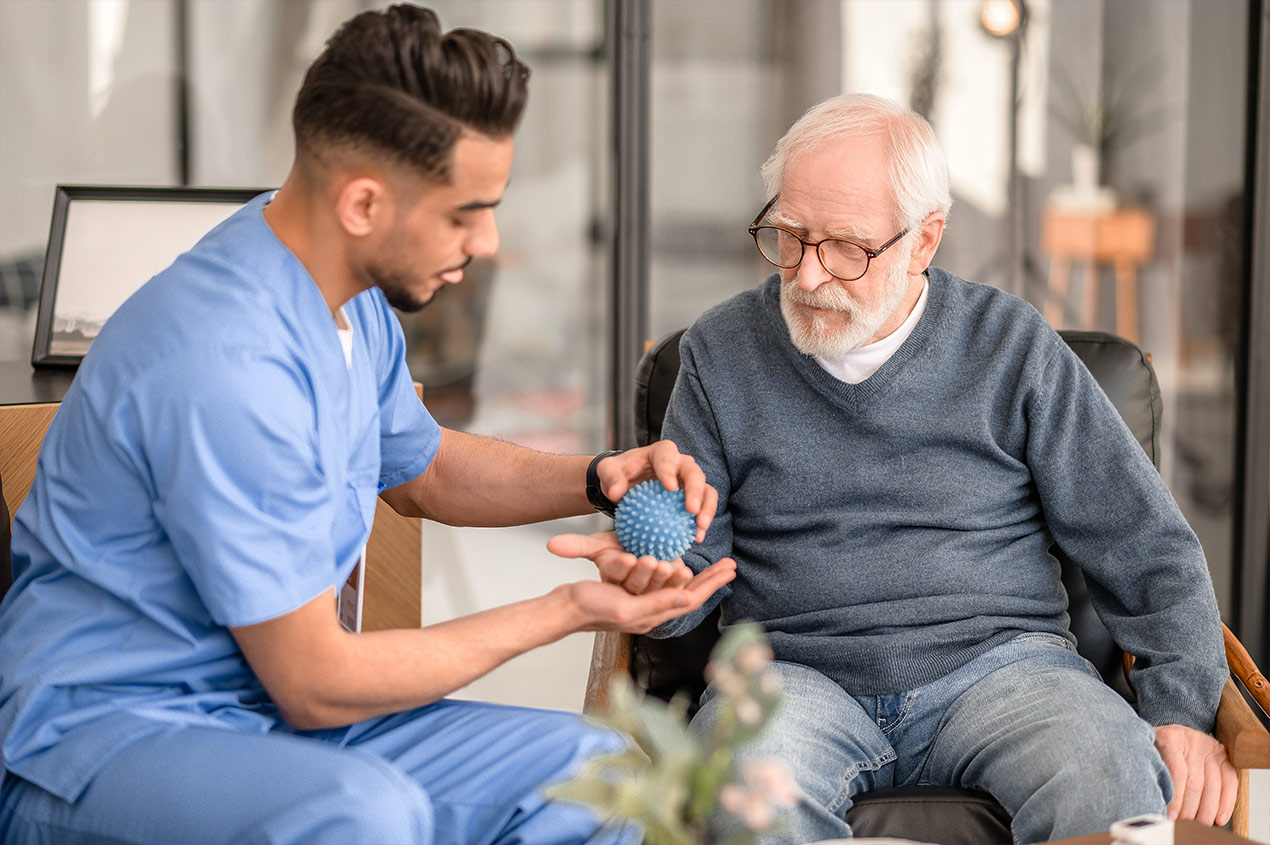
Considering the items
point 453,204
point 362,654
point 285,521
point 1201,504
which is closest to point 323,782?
point 362,654

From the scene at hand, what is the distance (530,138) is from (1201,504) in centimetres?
218

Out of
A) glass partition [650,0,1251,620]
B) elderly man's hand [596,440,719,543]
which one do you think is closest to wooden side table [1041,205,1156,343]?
glass partition [650,0,1251,620]

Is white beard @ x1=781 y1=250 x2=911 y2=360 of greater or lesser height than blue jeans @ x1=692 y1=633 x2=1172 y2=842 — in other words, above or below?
above

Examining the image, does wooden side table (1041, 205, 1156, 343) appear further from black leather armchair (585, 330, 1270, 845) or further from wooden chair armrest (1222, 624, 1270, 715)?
wooden chair armrest (1222, 624, 1270, 715)

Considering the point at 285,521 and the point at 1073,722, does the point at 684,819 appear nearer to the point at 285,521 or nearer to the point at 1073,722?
the point at 285,521

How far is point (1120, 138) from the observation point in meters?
3.51

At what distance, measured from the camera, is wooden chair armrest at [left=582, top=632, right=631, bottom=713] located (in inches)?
72.6

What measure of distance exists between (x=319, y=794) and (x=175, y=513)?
332mm

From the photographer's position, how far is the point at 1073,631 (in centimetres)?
210

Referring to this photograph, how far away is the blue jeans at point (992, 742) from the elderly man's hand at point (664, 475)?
0.33m

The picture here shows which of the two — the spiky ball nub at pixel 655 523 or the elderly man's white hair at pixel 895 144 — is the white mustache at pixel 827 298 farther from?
the spiky ball nub at pixel 655 523

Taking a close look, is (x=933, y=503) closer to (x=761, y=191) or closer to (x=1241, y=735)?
(x=1241, y=735)

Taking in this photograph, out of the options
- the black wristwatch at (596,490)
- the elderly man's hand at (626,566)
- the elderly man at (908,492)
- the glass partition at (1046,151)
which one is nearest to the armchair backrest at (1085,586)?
the elderly man at (908,492)

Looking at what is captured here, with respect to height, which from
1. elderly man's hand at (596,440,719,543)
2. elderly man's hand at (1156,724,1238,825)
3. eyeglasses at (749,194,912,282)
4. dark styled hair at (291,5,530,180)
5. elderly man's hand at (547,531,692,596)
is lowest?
elderly man's hand at (1156,724,1238,825)
